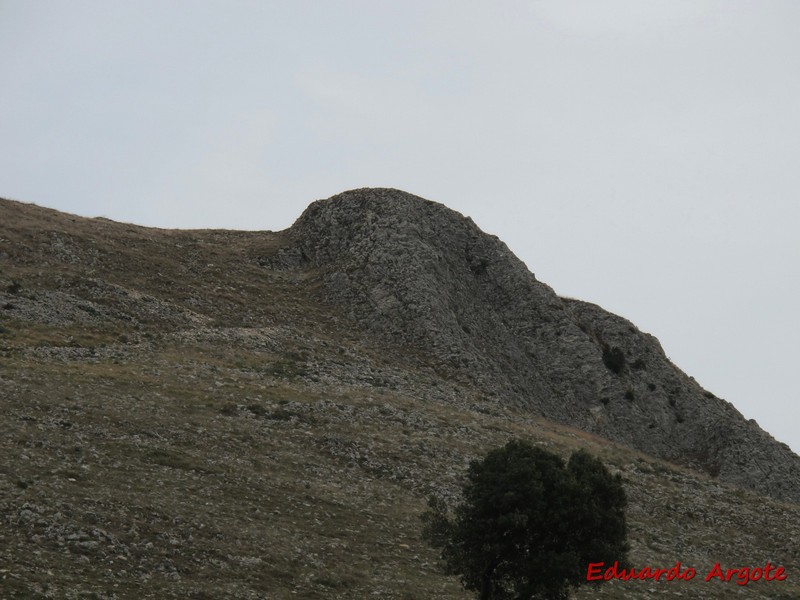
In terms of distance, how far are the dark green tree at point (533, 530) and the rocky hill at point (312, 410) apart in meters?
2.76

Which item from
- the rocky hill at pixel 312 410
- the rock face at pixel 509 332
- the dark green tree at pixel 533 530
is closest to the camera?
the dark green tree at pixel 533 530

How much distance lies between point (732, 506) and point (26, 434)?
3417 cm

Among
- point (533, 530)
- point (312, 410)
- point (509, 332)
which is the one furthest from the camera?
point (509, 332)

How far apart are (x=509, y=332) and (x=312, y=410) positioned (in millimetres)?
28987

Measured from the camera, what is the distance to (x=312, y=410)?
1788 inches

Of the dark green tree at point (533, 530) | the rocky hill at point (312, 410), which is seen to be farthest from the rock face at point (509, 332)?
the dark green tree at point (533, 530)

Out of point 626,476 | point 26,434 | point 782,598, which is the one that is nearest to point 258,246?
point 626,476

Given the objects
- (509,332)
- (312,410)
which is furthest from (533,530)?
(509,332)

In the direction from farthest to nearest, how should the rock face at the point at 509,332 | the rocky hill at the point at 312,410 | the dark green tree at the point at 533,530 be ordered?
1. the rock face at the point at 509,332
2. the rocky hill at the point at 312,410
3. the dark green tree at the point at 533,530

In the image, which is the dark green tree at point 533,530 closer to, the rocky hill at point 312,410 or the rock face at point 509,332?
the rocky hill at point 312,410

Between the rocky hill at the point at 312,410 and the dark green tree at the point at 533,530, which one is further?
the rocky hill at the point at 312,410

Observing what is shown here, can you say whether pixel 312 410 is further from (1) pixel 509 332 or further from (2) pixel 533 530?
(1) pixel 509 332

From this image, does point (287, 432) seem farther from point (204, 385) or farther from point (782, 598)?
point (782, 598)

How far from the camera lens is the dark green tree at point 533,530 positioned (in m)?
26.2
